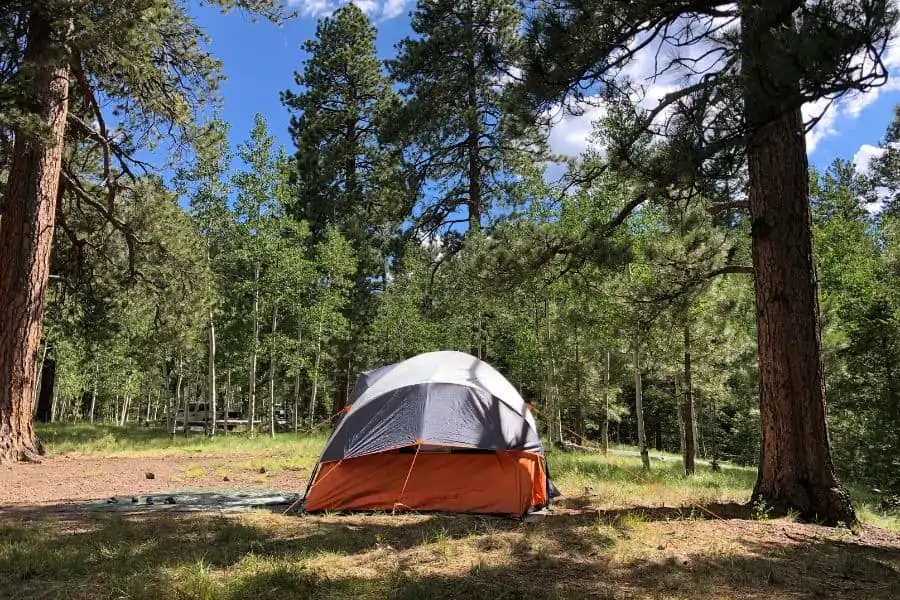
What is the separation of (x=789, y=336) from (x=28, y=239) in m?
11.7

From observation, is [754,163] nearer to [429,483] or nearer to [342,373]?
[429,483]

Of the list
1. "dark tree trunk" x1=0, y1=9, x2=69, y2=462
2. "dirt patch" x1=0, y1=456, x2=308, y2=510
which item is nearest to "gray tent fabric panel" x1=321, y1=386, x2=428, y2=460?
"dirt patch" x1=0, y1=456, x2=308, y2=510

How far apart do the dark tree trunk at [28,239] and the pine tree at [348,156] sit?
12.5 metres

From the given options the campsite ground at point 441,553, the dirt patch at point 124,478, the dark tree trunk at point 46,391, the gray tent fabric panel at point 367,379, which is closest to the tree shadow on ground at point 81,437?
the dark tree trunk at point 46,391

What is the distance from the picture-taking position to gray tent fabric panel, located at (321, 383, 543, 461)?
21.6ft

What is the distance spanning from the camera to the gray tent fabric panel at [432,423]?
21.6ft

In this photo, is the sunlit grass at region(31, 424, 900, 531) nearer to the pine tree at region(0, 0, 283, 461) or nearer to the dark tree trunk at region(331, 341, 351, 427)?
the pine tree at region(0, 0, 283, 461)

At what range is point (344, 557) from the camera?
447cm

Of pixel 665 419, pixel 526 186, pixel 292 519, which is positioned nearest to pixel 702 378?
pixel 526 186

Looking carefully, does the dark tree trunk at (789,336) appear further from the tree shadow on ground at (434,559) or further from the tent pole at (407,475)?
the tent pole at (407,475)

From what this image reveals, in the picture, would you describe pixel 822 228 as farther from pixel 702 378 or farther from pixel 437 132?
pixel 437 132

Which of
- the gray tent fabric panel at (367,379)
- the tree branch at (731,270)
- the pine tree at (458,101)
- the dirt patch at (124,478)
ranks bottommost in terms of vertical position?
the dirt patch at (124,478)

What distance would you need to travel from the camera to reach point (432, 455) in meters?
6.90

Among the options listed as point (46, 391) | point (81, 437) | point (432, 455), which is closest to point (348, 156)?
point (81, 437)
